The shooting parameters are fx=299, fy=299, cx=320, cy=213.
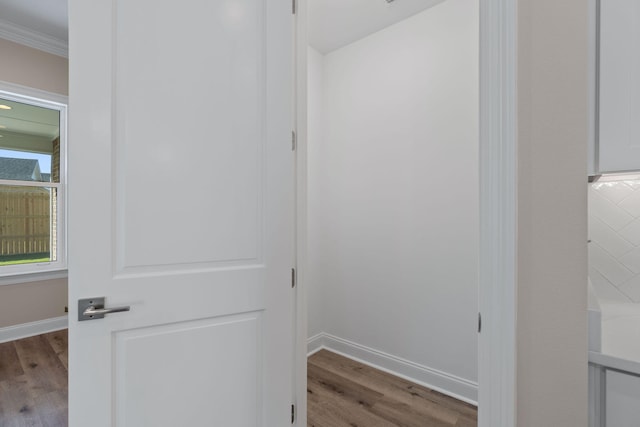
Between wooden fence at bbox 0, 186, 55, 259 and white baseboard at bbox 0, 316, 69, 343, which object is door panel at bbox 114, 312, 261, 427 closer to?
white baseboard at bbox 0, 316, 69, 343

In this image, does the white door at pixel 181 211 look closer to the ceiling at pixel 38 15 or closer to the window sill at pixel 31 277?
the ceiling at pixel 38 15

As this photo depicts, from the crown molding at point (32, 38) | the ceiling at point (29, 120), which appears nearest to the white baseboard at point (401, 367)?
the ceiling at point (29, 120)

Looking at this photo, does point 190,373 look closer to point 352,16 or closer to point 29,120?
point 352,16

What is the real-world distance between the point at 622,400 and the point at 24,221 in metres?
4.40

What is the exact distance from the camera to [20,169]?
296cm

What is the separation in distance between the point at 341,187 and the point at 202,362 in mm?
1917

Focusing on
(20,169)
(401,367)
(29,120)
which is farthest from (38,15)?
(401,367)

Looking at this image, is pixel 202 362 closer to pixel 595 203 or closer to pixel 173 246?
pixel 173 246

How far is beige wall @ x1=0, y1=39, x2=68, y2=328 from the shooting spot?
2.81m

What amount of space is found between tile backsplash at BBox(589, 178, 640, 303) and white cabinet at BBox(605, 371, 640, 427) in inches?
24.5

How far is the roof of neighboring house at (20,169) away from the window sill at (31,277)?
37.4 inches

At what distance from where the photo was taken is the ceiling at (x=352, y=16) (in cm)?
217

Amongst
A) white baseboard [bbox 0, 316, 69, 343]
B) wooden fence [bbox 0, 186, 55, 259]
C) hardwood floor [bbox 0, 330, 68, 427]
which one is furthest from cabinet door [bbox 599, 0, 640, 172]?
white baseboard [bbox 0, 316, 69, 343]

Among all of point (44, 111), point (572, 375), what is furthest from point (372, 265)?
point (44, 111)
